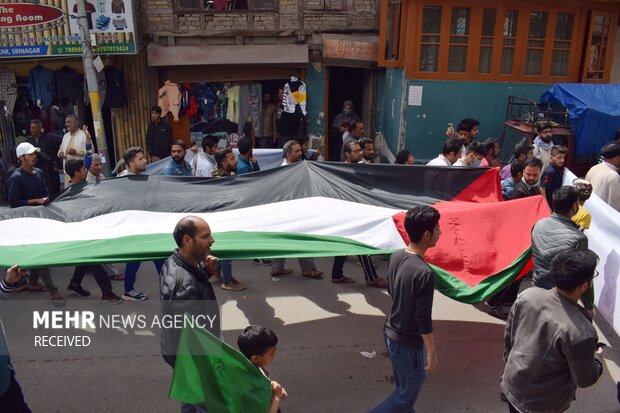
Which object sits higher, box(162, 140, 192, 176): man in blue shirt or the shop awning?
the shop awning

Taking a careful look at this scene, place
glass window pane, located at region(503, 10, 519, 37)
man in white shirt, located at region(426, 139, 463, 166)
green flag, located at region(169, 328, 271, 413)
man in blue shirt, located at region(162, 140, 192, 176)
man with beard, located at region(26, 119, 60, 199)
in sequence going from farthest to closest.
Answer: glass window pane, located at region(503, 10, 519, 37) < man with beard, located at region(26, 119, 60, 199) < man in white shirt, located at region(426, 139, 463, 166) < man in blue shirt, located at region(162, 140, 192, 176) < green flag, located at region(169, 328, 271, 413)

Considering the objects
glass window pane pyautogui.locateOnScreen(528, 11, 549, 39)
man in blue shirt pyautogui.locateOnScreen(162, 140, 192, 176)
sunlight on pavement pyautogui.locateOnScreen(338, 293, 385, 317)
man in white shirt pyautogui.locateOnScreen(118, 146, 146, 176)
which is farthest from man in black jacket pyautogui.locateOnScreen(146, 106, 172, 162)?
glass window pane pyautogui.locateOnScreen(528, 11, 549, 39)

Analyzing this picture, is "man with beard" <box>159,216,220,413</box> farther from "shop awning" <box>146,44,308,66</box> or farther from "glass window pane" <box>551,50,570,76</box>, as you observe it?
Answer: "glass window pane" <box>551,50,570,76</box>

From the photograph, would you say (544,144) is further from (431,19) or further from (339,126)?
(339,126)

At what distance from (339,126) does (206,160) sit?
4.65m

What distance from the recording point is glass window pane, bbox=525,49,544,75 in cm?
1068

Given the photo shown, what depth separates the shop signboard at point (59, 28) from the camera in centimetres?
995

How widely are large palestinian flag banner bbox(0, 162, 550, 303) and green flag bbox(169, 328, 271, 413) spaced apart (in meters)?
1.06

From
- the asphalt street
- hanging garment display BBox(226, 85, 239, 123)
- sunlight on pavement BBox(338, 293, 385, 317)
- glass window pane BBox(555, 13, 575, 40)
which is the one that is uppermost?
glass window pane BBox(555, 13, 575, 40)

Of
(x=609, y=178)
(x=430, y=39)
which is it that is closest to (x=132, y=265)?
(x=609, y=178)

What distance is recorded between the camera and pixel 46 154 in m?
8.83

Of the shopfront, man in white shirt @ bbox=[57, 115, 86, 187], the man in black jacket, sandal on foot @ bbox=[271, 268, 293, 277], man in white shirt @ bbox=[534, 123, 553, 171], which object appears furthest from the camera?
the shopfront

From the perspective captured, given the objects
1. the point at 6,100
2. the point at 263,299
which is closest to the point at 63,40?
the point at 6,100

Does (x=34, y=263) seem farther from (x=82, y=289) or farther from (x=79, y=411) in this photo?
(x=82, y=289)
